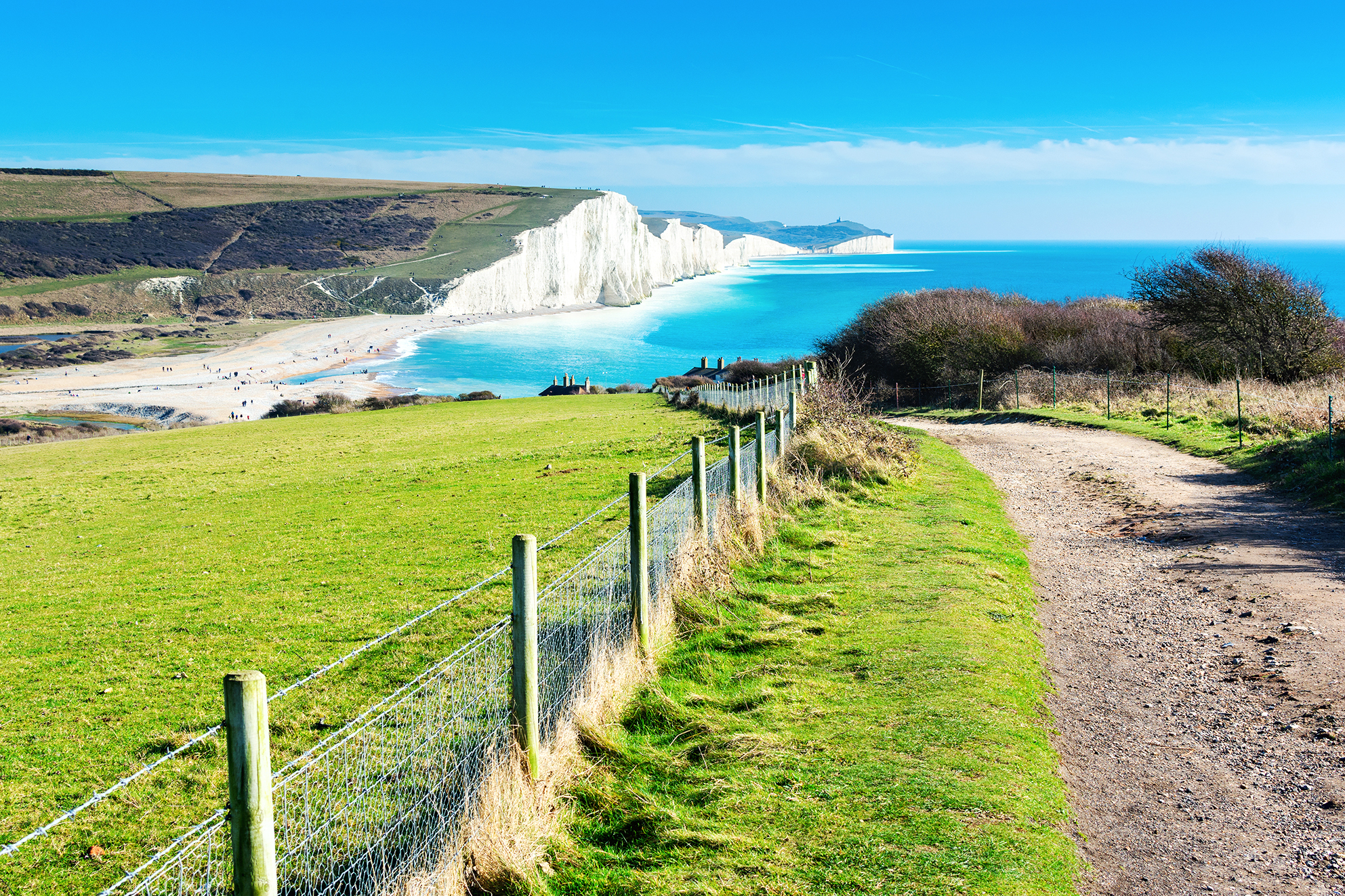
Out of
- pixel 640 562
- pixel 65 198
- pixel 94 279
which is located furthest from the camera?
pixel 65 198

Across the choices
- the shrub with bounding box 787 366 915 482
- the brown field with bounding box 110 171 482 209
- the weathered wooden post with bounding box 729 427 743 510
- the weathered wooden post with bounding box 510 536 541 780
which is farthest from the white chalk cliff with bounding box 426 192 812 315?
the weathered wooden post with bounding box 510 536 541 780

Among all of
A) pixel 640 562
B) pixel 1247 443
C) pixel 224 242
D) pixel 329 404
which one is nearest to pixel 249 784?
pixel 640 562

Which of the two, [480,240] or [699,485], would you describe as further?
[480,240]

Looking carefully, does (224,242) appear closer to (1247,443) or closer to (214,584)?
(214,584)

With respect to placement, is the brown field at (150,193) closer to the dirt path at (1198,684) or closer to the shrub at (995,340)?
the shrub at (995,340)

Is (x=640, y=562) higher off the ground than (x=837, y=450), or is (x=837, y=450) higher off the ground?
(x=837, y=450)

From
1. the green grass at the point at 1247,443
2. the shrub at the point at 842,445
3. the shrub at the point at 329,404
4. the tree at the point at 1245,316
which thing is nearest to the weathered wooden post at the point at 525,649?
the shrub at the point at 842,445

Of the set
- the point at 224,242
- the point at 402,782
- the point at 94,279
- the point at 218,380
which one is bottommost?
the point at 402,782
